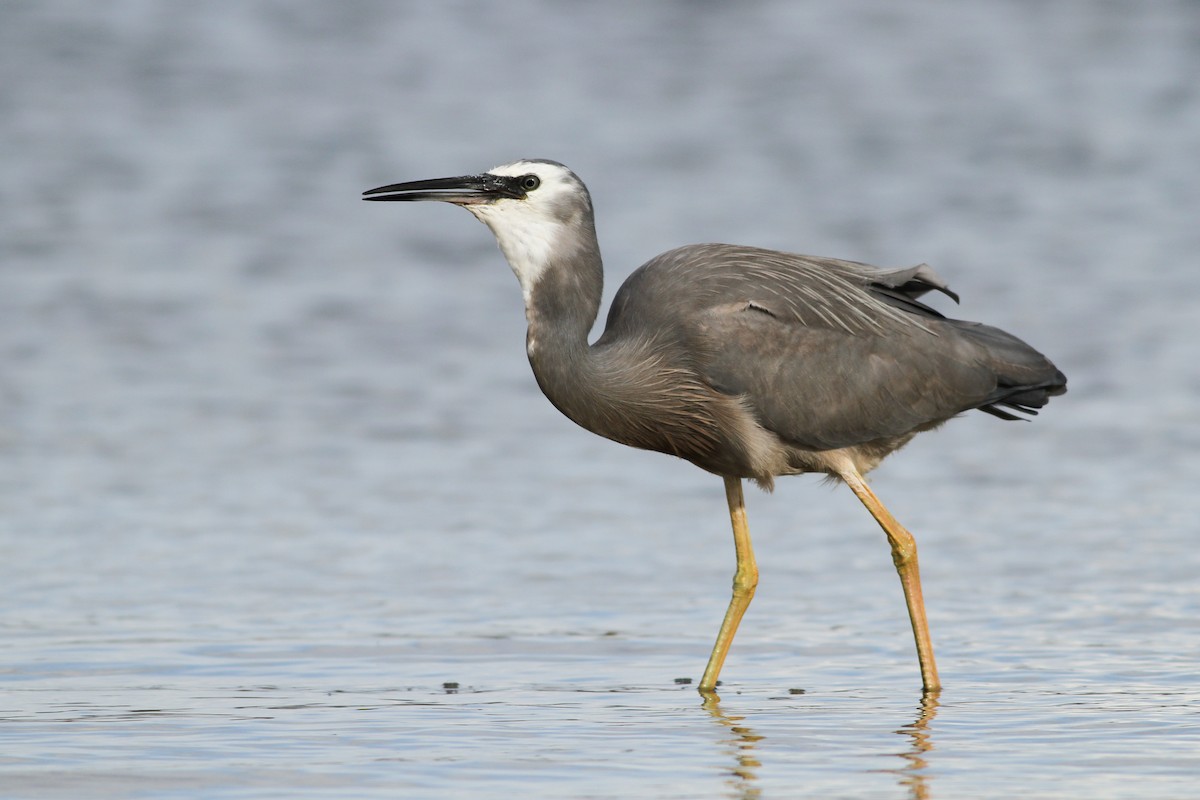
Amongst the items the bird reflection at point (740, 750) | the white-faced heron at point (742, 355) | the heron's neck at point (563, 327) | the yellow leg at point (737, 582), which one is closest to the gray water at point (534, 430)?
the bird reflection at point (740, 750)

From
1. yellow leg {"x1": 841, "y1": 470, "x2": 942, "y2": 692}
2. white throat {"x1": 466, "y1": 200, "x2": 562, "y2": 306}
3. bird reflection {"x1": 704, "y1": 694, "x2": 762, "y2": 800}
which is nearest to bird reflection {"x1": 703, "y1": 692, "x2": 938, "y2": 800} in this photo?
bird reflection {"x1": 704, "y1": 694, "x2": 762, "y2": 800}

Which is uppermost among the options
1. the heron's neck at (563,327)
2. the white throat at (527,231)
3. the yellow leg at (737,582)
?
the white throat at (527,231)

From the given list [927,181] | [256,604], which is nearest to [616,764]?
[256,604]

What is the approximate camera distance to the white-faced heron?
7512mm

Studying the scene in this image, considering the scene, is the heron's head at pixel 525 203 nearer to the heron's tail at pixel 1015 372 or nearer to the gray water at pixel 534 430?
the gray water at pixel 534 430

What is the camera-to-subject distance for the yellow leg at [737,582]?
752cm

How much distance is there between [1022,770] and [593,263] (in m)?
2.71

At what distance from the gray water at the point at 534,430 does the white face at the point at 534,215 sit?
1.59 metres

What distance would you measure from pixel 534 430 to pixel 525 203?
4746 mm

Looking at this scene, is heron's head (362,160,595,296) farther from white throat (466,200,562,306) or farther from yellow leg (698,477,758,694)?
yellow leg (698,477,758,694)

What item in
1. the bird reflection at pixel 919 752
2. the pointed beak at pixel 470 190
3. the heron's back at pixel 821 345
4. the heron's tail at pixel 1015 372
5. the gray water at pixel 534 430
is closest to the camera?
the bird reflection at pixel 919 752

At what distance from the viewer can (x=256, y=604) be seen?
28.3 feet

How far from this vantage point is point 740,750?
622 centimetres

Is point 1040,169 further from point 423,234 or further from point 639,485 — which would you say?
point 639,485
